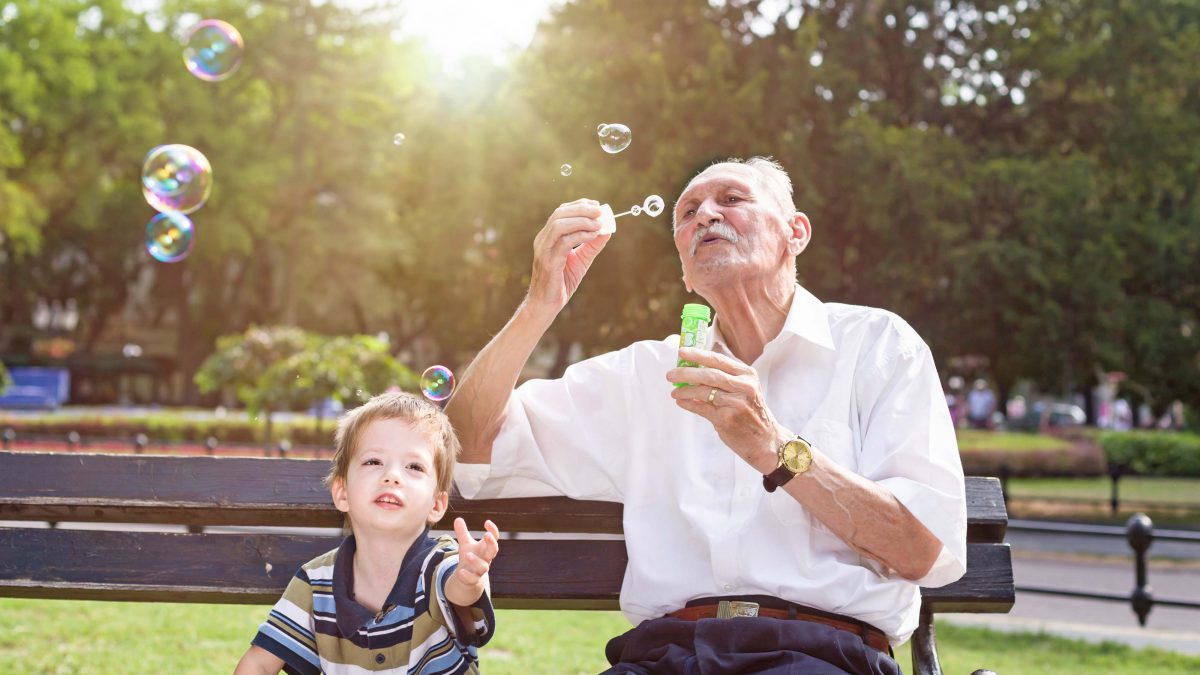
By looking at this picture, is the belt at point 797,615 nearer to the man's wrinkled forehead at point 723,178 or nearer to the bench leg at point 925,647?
the bench leg at point 925,647

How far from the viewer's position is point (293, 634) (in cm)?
294

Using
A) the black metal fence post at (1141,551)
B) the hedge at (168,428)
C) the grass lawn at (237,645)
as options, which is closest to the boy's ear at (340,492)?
the grass lawn at (237,645)

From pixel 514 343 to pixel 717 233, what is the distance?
0.62 meters

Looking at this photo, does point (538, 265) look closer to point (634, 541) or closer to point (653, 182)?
point (634, 541)

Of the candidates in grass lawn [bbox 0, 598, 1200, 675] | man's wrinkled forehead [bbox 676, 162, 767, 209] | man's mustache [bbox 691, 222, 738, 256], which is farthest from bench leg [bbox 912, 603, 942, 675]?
grass lawn [bbox 0, 598, 1200, 675]

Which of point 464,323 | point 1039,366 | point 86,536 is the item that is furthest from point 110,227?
point 86,536

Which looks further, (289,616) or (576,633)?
(576,633)

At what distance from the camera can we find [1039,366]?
69.8 feet

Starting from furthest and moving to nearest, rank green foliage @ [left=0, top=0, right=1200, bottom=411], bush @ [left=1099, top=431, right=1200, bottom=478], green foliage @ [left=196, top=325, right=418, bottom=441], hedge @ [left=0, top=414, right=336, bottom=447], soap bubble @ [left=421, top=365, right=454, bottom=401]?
1. bush @ [left=1099, top=431, right=1200, bottom=478]
2. hedge @ [left=0, top=414, right=336, bottom=447]
3. green foliage @ [left=0, top=0, right=1200, bottom=411]
4. green foliage @ [left=196, top=325, right=418, bottom=441]
5. soap bubble @ [left=421, top=365, right=454, bottom=401]

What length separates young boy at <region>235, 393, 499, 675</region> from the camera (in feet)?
9.47

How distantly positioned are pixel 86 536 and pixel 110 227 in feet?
144

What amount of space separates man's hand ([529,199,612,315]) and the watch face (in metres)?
0.75

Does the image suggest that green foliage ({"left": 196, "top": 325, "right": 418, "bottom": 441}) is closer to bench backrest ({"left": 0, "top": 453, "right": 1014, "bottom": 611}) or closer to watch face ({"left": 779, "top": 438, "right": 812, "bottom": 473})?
bench backrest ({"left": 0, "top": 453, "right": 1014, "bottom": 611})

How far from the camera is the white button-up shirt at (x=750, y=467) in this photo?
2.94m
